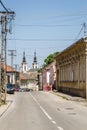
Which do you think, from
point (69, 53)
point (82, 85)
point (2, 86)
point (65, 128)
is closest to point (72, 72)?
point (69, 53)

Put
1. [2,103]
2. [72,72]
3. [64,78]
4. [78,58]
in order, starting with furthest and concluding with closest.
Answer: [64,78] < [72,72] < [78,58] < [2,103]

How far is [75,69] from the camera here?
5403cm

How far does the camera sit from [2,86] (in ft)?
127

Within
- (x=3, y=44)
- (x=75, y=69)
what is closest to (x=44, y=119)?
(x=3, y=44)

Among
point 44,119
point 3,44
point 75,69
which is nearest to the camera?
point 44,119

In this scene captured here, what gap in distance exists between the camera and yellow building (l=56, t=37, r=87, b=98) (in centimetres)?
4595

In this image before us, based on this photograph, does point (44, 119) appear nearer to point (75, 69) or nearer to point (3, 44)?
point (3, 44)

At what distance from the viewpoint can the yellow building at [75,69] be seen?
4595cm

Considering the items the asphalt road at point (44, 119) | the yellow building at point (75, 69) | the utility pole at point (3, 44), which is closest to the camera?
the asphalt road at point (44, 119)

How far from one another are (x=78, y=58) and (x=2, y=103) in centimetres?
1606

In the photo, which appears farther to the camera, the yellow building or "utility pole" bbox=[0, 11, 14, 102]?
the yellow building

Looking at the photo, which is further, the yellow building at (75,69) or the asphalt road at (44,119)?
the yellow building at (75,69)

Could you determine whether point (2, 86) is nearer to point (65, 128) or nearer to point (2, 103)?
point (2, 103)

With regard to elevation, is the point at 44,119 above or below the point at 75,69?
below
